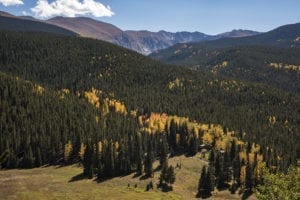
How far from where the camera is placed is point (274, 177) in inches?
2596

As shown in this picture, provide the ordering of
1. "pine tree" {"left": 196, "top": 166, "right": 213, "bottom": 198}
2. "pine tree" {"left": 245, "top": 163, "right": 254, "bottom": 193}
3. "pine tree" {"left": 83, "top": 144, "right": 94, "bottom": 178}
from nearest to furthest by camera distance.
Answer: "pine tree" {"left": 196, "top": 166, "right": 213, "bottom": 198} → "pine tree" {"left": 245, "top": 163, "right": 254, "bottom": 193} → "pine tree" {"left": 83, "top": 144, "right": 94, "bottom": 178}

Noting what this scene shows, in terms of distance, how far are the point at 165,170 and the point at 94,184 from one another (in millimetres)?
26385

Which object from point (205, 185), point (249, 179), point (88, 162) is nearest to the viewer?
point (205, 185)

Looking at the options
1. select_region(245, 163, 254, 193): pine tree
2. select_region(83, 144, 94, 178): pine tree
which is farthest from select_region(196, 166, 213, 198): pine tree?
select_region(83, 144, 94, 178): pine tree

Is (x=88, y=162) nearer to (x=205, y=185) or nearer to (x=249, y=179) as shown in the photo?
(x=205, y=185)

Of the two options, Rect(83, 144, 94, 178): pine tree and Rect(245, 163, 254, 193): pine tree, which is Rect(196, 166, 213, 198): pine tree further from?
Rect(83, 144, 94, 178): pine tree

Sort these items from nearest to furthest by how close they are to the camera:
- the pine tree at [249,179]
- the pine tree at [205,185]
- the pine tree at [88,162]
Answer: the pine tree at [205,185] < the pine tree at [249,179] < the pine tree at [88,162]

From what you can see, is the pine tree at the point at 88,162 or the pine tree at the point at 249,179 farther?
the pine tree at the point at 88,162

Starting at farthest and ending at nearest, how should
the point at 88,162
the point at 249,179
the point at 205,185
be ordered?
1. the point at 88,162
2. the point at 249,179
3. the point at 205,185

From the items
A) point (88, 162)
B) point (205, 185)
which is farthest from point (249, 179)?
point (88, 162)

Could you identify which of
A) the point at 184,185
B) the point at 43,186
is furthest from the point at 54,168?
the point at 184,185

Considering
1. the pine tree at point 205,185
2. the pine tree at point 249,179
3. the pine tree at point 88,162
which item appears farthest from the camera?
the pine tree at point 88,162

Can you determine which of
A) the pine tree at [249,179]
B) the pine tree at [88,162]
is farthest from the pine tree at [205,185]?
the pine tree at [88,162]

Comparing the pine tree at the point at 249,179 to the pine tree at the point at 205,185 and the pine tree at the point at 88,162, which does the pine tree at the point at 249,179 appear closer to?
the pine tree at the point at 205,185
